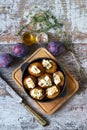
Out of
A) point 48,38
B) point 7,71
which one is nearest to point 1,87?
point 7,71

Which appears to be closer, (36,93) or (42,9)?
(36,93)

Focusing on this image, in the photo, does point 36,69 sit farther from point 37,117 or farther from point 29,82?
point 37,117

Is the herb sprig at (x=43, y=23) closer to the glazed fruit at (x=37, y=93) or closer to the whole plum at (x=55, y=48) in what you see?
the whole plum at (x=55, y=48)

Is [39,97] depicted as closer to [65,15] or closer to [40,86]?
[40,86]

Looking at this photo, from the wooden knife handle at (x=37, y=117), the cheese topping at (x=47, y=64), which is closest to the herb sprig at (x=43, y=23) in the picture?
the cheese topping at (x=47, y=64)

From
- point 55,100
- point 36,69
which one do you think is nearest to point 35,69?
point 36,69

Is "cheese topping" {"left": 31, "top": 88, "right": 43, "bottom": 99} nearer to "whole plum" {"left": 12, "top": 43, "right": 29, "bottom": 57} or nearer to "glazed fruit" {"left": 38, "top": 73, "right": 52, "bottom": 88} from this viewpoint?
"glazed fruit" {"left": 38, "top": 73, "right": 52, "bottom": 88}
